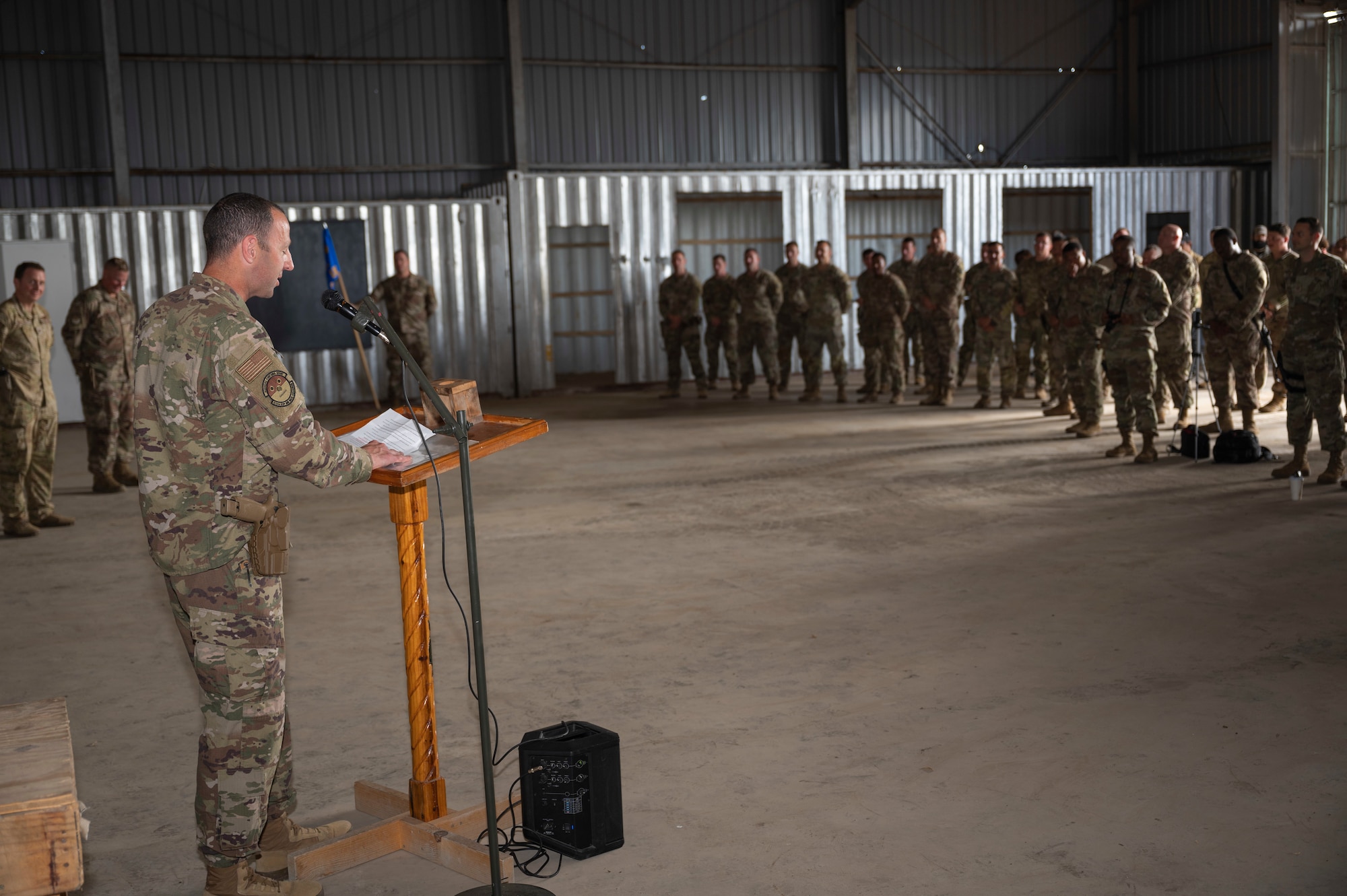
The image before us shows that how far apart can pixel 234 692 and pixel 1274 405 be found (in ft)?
38.1

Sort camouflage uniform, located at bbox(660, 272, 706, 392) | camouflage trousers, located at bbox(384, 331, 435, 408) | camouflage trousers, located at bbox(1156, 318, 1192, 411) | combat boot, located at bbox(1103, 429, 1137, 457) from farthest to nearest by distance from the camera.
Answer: camouflage uniform, located at bbox(660, 272, 706, 392), camouflage trousers, located at bbox(384, 331, 435, 408), camouflage trousers, located at bbox(1156, 318, 1192, 411), combat boot, located at bbox(1103, 429, 1137, 457)

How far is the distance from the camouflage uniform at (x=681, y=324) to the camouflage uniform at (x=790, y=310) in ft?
3.43

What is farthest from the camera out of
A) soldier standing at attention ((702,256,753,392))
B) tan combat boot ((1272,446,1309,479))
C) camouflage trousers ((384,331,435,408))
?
soldier standing at attention ((702,256,753,392))

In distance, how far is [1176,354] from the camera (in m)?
9.77

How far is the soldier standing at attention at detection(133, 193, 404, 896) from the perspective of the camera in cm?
275

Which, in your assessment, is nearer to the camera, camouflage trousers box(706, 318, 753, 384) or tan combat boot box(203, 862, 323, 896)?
tan combat boot box(203, 862, 323, 896)

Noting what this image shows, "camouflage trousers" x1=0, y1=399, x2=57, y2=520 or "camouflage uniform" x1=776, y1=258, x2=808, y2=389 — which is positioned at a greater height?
"camouflage uniform" x1=776, y1=258, x2=808, y2=389

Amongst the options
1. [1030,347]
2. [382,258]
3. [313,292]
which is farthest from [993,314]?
[313,292]

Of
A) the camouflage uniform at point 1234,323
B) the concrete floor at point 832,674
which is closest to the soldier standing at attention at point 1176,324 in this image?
the camouflage uniform at point 1234,323

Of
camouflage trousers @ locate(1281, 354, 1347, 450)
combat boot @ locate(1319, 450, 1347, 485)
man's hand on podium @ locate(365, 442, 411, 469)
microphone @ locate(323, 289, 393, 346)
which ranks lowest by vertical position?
combat boot @ locate(1319, 450, 1347, 485)

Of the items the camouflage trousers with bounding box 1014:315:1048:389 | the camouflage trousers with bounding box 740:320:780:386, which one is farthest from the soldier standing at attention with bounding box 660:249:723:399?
the camouflage trousers with bounding box 1014:315:1048:389

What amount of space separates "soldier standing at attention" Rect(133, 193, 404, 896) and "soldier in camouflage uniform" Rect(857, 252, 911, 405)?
10435 mm

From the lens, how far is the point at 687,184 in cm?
1594

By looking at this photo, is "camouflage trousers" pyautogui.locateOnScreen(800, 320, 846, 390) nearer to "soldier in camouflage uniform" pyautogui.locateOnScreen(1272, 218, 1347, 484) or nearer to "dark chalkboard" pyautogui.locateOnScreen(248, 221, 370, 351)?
"dark chalkboard" pyautogui.locateOnScreen(248, 221, 370, 351)
